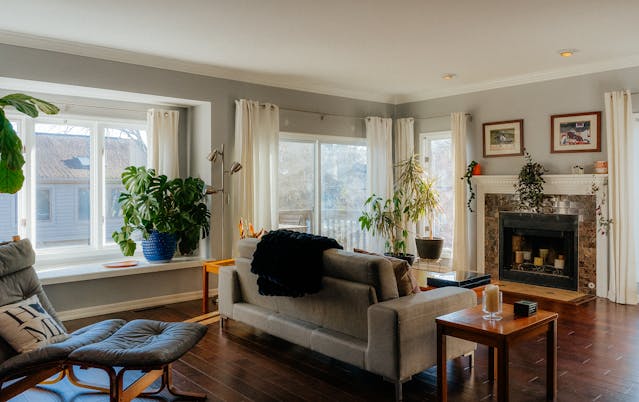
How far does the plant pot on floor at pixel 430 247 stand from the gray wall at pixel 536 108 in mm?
1128

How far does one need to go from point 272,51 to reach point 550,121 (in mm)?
3428

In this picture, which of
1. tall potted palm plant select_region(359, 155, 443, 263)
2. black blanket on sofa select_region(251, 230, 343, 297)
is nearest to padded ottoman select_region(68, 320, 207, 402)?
black blanket on sofa select_region(251, 230, 343, 297)

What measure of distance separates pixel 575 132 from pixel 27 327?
5.66m

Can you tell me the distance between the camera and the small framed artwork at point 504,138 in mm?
6219

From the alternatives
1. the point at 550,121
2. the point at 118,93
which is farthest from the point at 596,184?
the point at 118,93

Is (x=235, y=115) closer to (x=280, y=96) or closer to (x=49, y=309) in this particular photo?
(x=280, y=96)

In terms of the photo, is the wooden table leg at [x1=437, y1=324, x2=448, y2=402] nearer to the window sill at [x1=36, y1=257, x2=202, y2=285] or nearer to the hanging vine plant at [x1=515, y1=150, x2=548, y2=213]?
the window sill at [x1=36, y1=257, x2=202, y2=285]

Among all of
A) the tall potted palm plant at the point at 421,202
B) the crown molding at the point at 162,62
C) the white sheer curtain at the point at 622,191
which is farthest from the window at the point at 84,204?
the white sheer curtain at the point at 622,191

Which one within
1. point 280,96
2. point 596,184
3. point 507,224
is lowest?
point 507,224

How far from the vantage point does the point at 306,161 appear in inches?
265

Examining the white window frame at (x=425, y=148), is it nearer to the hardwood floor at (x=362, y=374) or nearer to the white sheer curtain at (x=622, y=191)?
the white sheer curtain at (x=622, y=191)

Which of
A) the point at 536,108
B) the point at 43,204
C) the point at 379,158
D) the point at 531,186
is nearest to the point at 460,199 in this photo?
the point at 531,186

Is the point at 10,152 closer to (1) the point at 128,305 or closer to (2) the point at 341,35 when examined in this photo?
(1) the point at 128,305

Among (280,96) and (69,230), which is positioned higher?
(280,96)
